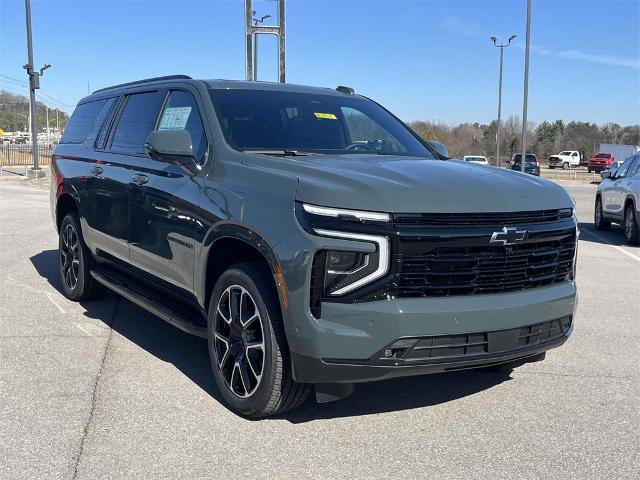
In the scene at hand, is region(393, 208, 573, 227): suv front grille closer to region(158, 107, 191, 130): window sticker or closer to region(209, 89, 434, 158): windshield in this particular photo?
region(209, 89, 434, 158): windshield

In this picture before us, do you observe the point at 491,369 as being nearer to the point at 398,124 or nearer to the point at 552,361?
the point at 552,361

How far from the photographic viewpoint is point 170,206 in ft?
15.0

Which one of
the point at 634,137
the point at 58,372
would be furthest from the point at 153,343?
the point at 634,137

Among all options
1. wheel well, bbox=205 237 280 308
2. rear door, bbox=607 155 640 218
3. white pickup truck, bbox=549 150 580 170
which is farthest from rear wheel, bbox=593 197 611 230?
white pickup truck, bbox=549 150 580 170

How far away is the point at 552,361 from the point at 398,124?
7.30 ft

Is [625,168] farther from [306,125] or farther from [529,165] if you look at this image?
[529,165]

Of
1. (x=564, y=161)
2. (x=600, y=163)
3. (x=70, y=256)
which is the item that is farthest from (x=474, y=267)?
(x=564, y=161)

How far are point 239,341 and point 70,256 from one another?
352cm

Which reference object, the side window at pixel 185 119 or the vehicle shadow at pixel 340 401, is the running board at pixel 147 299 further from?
the side window at pixel 185 119

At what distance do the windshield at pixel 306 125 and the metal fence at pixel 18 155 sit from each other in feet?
136

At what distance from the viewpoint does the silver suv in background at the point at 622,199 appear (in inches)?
474

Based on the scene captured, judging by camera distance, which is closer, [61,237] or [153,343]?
[153,343]

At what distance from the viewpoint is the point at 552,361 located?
510 centimetres

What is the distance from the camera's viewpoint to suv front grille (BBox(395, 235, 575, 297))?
3365 mm
